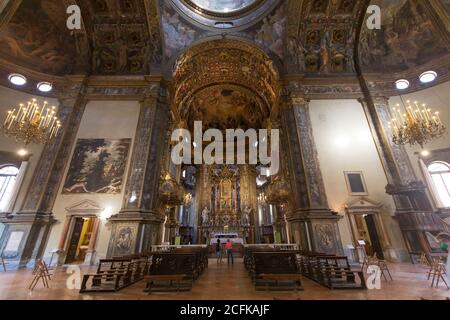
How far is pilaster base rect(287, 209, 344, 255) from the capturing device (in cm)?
945

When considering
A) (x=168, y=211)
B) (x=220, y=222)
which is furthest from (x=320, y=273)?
(x=220, y=222)

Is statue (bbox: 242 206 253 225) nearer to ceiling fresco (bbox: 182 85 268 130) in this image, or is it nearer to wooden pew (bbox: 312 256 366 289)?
ceiling fresco (bbox: 182 85 268 130)

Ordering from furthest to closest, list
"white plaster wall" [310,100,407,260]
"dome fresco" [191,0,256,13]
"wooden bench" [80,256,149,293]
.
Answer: "dome fresco" [191,0,256,13], "white plaster wall" [310,100,407,260], "wooden bench" [80,256,149,293]

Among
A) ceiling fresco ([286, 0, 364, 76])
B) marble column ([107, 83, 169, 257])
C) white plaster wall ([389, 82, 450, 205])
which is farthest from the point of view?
ceiling fresco ([286, 0, 364, 76])

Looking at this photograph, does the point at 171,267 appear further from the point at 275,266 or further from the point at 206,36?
the point at 206,36

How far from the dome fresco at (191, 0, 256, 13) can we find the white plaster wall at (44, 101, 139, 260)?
934cm

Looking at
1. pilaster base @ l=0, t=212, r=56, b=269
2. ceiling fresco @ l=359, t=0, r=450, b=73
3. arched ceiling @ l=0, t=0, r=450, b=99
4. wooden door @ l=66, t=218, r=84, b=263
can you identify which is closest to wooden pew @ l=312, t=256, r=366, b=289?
wooden door @ l=66, t=218, r=84, b=263

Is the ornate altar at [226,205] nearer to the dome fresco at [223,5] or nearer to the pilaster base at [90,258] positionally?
the pilaster base at [90,258]

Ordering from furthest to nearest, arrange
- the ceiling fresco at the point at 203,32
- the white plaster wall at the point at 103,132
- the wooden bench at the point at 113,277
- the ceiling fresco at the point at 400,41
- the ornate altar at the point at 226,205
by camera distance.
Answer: the ornate altar at the point at 226,205 < the ceiling fresco at the point at 203,32 < the ceiling fresco at the point at 400,41 < the white plaster wall at the point at 103,132 < the wooden bench at the point at 113,277

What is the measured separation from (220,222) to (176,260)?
1641 centimetres

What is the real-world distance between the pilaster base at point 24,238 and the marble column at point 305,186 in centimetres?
1248

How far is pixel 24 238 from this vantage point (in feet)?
29.5

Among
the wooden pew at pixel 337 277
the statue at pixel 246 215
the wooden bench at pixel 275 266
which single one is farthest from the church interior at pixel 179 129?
the statue at pixel 246 215

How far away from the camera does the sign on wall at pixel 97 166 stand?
1080cm
